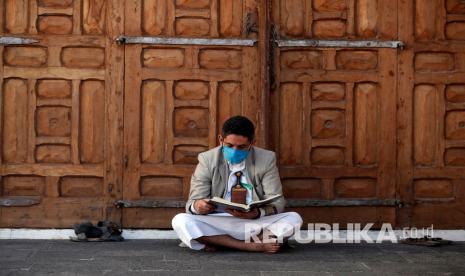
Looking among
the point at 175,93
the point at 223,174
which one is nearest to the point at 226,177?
the point at 223,174

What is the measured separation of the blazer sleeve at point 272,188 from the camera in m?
6.26

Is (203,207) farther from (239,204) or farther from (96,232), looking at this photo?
(96,232)

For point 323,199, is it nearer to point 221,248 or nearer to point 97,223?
point 221,248

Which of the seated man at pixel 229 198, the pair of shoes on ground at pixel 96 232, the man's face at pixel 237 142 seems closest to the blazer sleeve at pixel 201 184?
the seated man at pixel 229 198

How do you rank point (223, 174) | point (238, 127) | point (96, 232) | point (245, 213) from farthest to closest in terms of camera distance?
point (96, 232) < point (223, 174) < point (238, 127) < point (245, 213)

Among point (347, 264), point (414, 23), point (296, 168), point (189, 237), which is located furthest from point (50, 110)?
point (414, 23)

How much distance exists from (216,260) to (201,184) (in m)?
0.74

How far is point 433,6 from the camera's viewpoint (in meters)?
7.23

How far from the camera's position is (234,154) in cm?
619

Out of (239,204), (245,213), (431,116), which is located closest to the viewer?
(239,204)

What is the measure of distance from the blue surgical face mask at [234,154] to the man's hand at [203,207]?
0.45 meters

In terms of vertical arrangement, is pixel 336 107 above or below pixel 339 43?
below

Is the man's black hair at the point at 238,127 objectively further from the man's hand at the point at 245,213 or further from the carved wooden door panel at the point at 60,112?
the carved wooden door panel at the point at 60,112

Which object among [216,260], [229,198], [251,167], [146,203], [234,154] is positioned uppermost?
[234,154]
